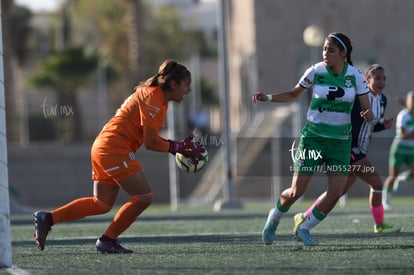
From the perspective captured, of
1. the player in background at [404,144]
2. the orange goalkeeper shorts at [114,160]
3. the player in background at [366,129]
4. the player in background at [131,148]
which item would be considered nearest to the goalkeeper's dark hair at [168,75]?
the player in background at [131,148]

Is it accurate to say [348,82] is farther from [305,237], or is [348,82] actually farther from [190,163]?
[190,163]

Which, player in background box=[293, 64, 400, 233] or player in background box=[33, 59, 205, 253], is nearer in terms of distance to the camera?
player in background box=[33, 59, 205, 253]

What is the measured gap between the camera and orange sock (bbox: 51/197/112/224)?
350 inches

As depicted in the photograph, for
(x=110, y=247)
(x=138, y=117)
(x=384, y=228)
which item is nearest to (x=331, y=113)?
(x=138, y=117)

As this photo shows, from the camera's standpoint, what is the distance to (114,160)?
8.66 m

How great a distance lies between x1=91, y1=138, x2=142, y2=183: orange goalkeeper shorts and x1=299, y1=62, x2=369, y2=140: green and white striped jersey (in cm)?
163

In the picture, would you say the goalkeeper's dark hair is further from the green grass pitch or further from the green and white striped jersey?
the green grass pitch

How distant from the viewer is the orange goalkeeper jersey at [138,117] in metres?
8.56

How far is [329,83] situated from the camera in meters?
8.99

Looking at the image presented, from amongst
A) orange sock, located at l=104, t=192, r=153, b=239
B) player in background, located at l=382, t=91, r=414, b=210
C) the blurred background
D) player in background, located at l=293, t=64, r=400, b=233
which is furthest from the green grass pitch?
the blurred background

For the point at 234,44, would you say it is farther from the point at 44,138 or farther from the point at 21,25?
the point at 21,25

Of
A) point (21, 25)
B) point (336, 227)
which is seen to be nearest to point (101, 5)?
point (21, 25)

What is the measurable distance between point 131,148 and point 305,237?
176 centimetres

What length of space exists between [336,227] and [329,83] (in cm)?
313
